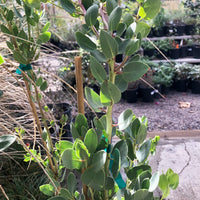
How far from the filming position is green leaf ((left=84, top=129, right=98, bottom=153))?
0.29 m

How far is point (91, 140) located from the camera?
11.7 inches

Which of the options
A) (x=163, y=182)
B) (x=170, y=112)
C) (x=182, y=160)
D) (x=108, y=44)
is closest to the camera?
(x=108, y=44)

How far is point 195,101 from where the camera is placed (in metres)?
2.89

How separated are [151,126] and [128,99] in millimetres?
616

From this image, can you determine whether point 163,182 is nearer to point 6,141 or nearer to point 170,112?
point 6,141

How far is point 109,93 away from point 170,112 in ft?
8.23

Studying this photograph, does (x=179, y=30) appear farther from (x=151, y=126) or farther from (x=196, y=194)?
(x=196, y=194)

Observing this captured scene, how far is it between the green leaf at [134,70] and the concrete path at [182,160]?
1.18 meters

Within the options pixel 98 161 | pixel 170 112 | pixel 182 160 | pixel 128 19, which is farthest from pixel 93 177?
pixel 170 112

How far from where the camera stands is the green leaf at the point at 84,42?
0.31 m

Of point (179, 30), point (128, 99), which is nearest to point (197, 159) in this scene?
point (128, 99)

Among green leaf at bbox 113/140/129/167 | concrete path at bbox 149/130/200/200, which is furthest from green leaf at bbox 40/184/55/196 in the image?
concrete path at bbox 149/130/200/200

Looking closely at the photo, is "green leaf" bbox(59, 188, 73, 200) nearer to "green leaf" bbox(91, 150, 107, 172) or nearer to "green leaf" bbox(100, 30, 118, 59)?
"green leaf" bbox(91, 150, 107, 172)

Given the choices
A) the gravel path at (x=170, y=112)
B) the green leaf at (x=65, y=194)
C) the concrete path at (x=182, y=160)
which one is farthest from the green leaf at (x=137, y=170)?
the gravel path at (x=170, y=112)
